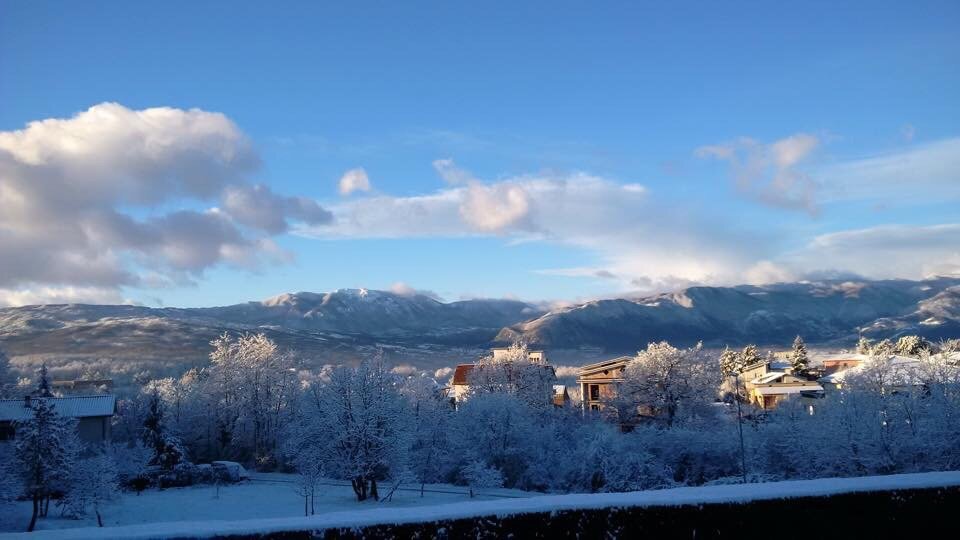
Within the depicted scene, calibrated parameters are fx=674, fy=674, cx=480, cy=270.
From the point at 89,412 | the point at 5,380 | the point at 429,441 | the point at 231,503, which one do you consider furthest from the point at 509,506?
the point at 5,380

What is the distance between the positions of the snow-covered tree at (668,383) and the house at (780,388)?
870 cm

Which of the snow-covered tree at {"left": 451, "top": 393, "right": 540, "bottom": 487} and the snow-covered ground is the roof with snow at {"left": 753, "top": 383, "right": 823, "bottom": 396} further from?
the snow-covered ground

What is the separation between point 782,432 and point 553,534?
105 feet

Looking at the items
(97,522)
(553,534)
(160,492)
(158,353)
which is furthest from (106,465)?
(158,353)

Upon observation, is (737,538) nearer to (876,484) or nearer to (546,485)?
(876,484)

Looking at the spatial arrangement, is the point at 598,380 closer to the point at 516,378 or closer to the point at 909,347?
the point at 516,378

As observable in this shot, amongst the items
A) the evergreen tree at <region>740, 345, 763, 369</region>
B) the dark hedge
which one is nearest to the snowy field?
the dark hedge

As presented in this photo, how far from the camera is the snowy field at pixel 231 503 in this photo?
3331cm

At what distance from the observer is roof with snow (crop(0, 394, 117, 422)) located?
48.6m

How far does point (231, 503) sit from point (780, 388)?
165ft

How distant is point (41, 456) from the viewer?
33.5 meters

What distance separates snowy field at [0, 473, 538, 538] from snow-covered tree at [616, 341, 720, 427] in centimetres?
1788

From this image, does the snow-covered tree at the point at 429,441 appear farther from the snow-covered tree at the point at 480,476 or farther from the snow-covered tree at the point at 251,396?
the snow-covered tree at the point at 251,396

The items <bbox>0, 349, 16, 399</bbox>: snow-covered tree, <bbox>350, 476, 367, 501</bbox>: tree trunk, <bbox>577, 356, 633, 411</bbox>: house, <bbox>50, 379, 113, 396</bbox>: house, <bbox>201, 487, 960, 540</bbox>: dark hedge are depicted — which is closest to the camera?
<bbox>201, 487, 960, 540</bbox>: dark hedge
